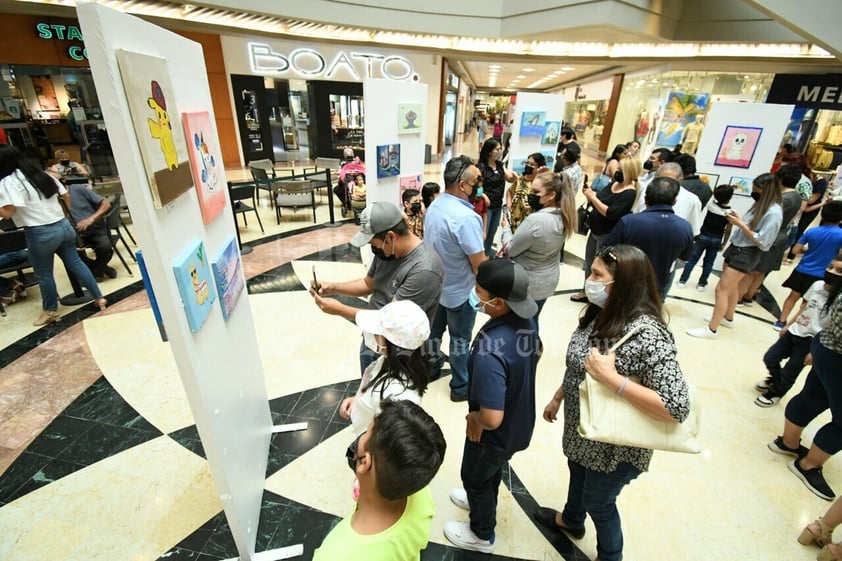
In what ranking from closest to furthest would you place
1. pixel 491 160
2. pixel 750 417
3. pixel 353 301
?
pixel 750 417, pixel 353 301, pixel 491 160

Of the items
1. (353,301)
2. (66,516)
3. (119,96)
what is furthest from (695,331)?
(66,516)

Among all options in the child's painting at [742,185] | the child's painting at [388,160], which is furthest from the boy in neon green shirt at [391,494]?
the child's painting at [742,185]

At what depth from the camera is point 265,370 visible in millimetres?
3283

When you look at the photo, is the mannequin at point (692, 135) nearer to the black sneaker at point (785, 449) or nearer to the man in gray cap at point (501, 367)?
the black sneaker at point (785, 449)

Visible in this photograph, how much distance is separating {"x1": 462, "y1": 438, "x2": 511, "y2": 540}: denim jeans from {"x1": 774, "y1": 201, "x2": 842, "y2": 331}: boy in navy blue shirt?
3.48m

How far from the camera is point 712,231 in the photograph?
4.48 meters

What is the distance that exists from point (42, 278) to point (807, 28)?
36.4 ft

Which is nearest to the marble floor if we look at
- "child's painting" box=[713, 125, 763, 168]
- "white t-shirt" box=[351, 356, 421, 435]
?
"white t-shirt" box=[351, 356, 421, 435]

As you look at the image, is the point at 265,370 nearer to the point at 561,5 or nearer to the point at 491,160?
the point at 491,160

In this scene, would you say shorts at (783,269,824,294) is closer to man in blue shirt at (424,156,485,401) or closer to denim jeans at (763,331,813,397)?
denim jeans at (763,331,813,397)

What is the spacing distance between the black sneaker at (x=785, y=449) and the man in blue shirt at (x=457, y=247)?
2.19 meters

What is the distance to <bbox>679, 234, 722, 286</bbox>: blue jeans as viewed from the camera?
453cm

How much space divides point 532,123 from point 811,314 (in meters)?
4.40

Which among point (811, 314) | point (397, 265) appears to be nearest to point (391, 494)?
point (397, 265)
